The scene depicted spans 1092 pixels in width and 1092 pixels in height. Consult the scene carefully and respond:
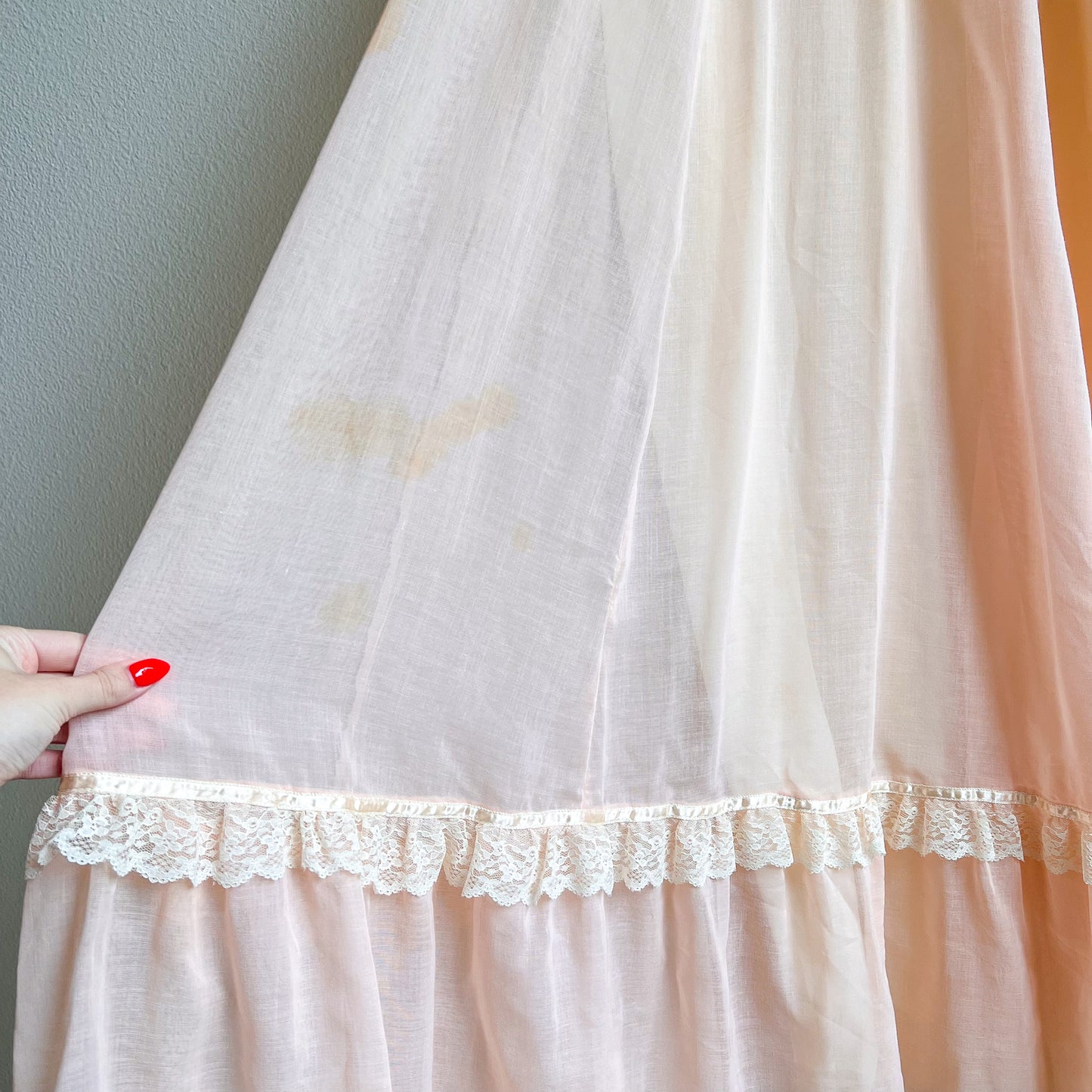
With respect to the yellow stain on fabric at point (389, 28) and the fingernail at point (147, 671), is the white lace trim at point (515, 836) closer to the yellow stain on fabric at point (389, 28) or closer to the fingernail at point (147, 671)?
the fingernail at point (147, 671)

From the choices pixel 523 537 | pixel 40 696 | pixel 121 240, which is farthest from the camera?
pixel 121 240

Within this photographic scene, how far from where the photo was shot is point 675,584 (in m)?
0.67

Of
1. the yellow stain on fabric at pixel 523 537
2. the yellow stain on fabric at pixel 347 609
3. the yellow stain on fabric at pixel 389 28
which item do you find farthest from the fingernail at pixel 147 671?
the yellow stain on fabric at pixel 389 28

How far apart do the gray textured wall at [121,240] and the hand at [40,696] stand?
214 millimetres

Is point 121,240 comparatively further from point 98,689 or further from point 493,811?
point 493,811

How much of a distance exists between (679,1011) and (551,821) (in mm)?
192

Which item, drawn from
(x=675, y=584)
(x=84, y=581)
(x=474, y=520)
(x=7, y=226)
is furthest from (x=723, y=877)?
(x=7, y=226)

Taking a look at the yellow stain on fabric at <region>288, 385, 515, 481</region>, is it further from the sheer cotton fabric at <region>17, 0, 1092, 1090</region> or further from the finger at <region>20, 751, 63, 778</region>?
the finger at <region>20, 751, 63, 778</region>

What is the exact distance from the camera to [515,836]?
2.00ft

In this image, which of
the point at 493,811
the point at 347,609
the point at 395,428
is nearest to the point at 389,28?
the point at 395,428

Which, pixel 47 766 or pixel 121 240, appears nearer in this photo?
pixel 47 766

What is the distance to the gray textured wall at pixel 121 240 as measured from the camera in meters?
0.73

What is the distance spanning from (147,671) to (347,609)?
0.13 m

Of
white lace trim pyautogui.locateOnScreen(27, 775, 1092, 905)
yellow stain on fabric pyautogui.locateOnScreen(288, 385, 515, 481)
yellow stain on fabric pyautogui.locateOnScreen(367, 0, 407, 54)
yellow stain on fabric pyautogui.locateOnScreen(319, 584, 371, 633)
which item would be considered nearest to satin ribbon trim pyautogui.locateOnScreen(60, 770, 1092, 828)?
white lace trim pyautogui.locateOnScreen(27, 775, 1092, 905)
